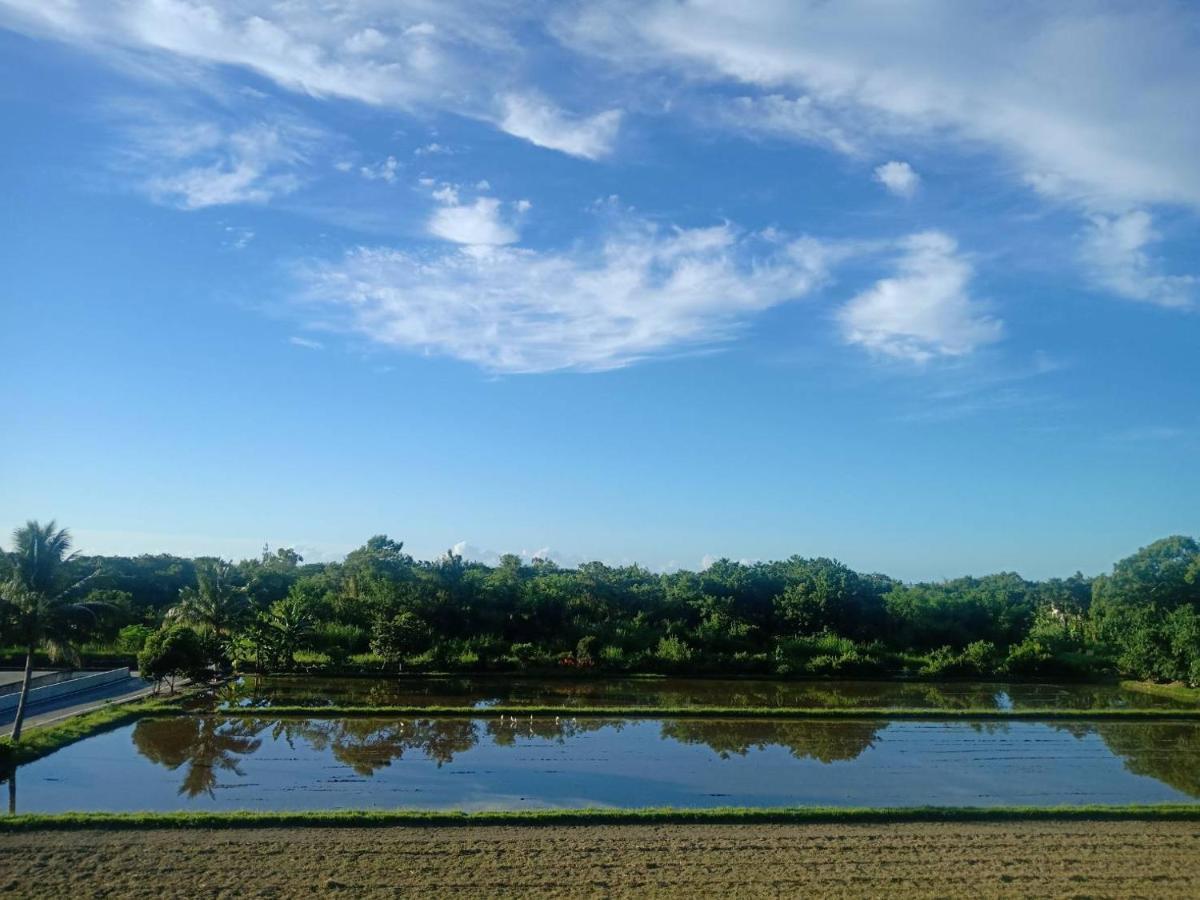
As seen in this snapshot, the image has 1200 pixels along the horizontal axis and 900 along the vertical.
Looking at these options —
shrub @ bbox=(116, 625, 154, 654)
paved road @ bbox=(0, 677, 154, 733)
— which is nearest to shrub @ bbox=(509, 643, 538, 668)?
paved road @ bbox=(0, 677, 154, 733)

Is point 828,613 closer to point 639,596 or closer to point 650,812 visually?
point 639,596

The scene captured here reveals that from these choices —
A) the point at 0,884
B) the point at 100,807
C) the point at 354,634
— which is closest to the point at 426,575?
the point at 354,634

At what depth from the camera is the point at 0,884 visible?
13.8m

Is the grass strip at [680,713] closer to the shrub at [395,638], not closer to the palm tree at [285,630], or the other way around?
the palm tree at [285,630]

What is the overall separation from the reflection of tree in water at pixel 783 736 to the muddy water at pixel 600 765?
9 centimetres

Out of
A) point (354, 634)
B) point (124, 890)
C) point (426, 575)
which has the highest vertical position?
point (426, 575)

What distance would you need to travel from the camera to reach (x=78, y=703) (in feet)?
96.1

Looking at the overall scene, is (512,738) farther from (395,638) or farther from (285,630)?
(285,630)

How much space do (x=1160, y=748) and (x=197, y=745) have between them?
95.8ft

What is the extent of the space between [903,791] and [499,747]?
445 inches

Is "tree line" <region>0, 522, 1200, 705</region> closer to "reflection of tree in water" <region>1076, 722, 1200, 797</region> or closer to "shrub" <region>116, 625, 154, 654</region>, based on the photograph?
"shrub" <region>116, 625, 154, 654</region>

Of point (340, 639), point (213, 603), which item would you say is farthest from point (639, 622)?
point (213, 603)

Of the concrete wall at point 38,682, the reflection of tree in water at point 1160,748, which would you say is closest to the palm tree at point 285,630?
the concrete wall at point 38,682

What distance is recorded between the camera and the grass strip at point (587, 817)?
16.7 meters
